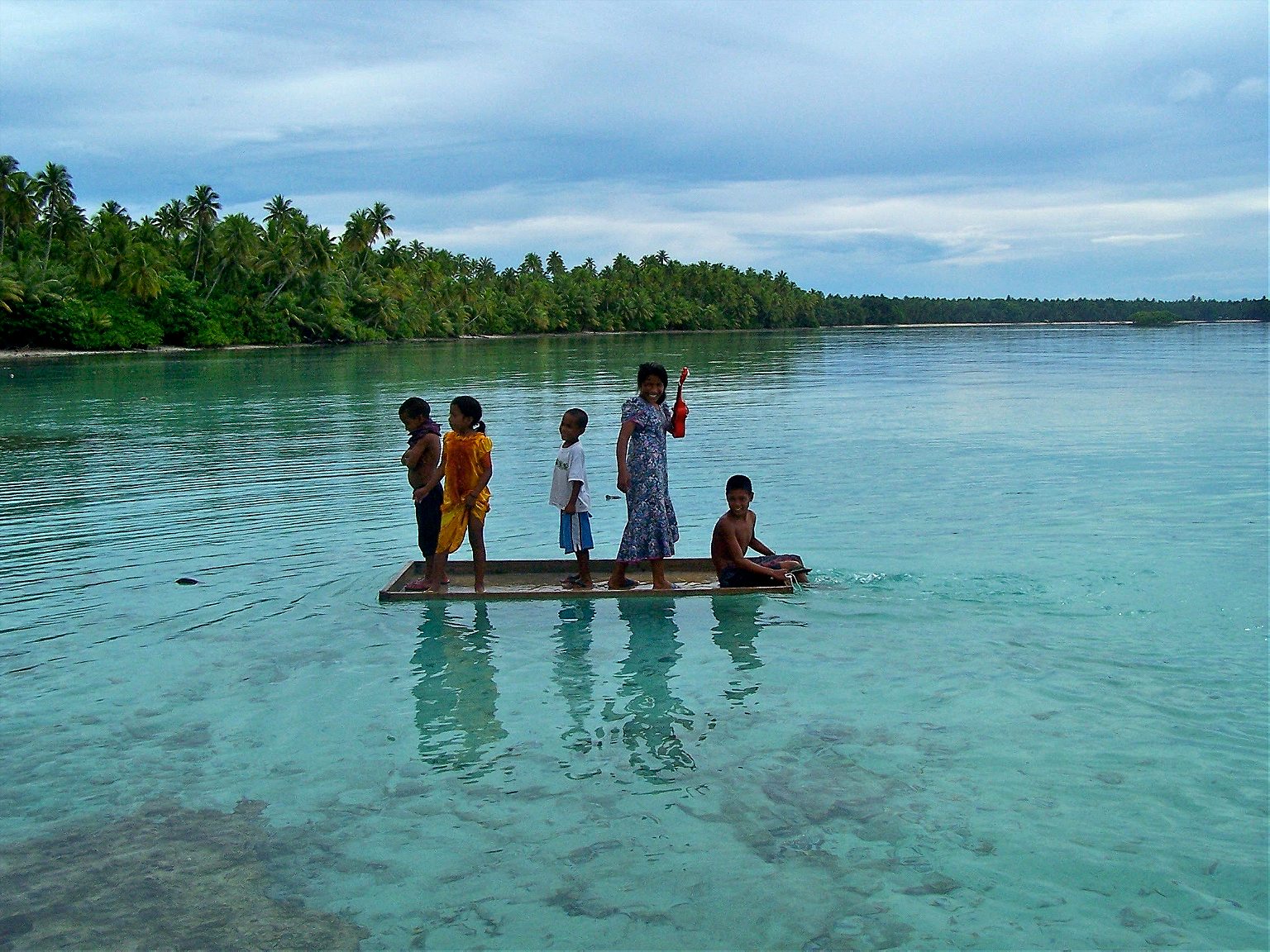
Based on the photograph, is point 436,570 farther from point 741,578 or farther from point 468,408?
point 741,578

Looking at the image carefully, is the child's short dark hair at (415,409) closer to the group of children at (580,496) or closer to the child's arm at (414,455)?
the group of children at (580,496)

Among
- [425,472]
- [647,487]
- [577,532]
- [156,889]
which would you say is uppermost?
[425,472]

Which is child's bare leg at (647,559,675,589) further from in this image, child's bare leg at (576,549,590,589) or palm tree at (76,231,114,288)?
palm tree at (76,231,114,288)

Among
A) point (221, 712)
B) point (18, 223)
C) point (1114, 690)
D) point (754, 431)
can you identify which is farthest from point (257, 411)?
point (18, 223)

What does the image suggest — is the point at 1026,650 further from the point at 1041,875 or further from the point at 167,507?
the point at 167,507

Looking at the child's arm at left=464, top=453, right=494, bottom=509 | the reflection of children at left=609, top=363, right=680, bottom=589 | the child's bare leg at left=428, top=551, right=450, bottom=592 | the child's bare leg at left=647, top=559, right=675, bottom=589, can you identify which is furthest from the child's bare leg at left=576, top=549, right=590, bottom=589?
the child's bare leg at left=428, top=551, right=450, bottom=592

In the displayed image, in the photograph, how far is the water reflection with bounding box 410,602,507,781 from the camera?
598cm

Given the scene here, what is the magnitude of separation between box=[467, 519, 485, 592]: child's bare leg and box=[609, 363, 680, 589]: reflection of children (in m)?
1.01

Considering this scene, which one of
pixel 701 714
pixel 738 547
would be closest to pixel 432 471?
pixel 738 547

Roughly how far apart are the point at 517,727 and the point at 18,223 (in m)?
74.6

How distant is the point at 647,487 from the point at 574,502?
591 mm

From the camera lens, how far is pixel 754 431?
23.1 m

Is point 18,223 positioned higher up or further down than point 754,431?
higher up

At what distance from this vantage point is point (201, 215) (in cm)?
8250
